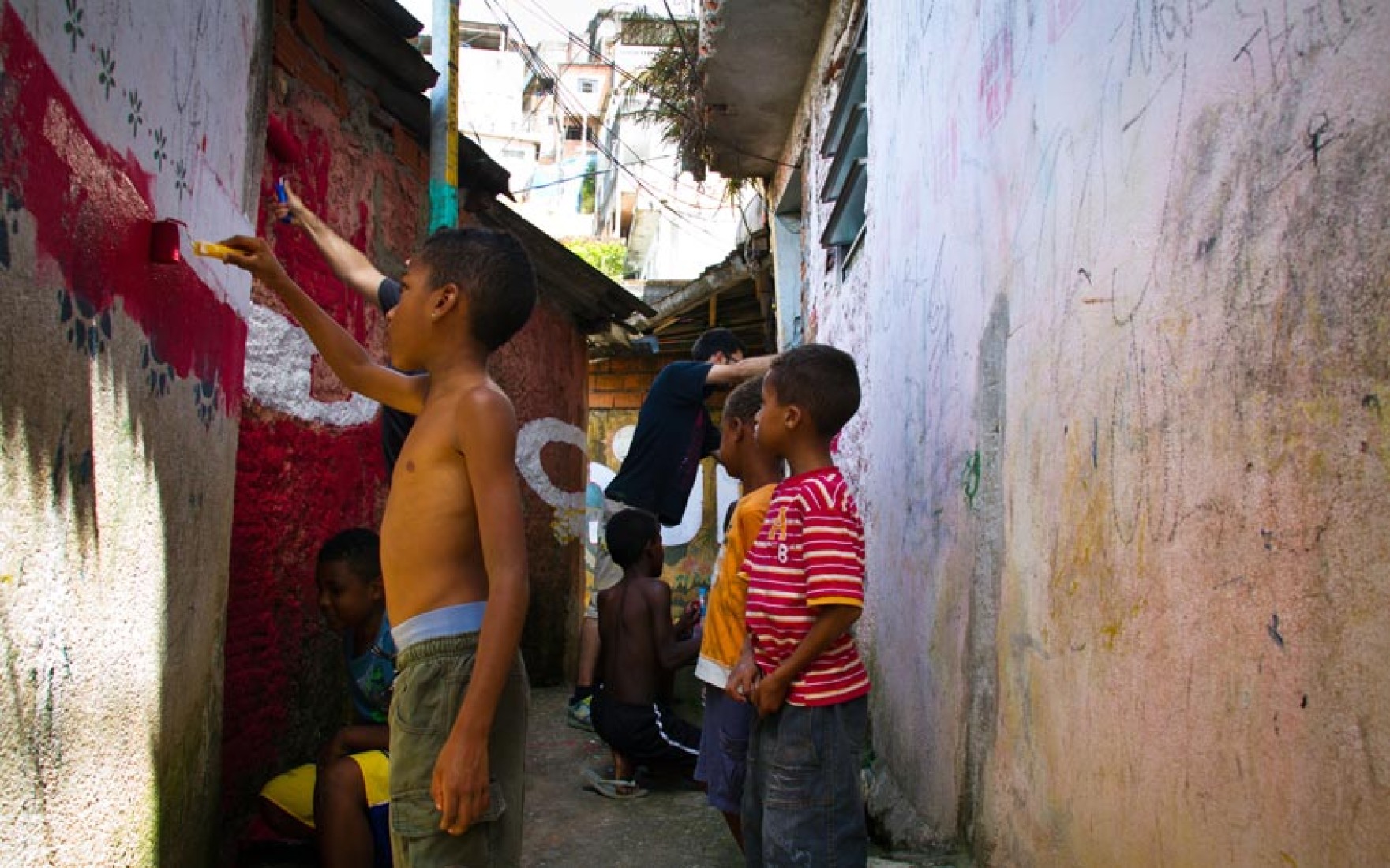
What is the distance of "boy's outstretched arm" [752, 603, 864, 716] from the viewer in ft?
7.25

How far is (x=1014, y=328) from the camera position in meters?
2.37

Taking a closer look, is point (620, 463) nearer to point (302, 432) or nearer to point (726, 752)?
point (302, 432)

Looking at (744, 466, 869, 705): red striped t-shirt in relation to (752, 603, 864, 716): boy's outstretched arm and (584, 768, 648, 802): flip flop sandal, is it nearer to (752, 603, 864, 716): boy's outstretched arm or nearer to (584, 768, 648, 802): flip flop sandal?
(752, 603, 864, 716): boy's outstretched arm

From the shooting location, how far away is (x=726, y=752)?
2764 millimetres

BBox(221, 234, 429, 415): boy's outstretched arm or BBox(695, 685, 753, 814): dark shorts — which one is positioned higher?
BBox(221, 234, 429, 415): boy's outstretched arm

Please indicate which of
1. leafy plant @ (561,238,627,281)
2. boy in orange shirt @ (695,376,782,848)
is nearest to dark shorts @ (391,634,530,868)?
boy in orange shirt @ (695,376,782,848)

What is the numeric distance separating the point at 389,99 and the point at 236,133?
5.74 feet

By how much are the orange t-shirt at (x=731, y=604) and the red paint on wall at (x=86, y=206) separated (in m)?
1.45

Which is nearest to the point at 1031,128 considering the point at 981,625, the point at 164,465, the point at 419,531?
the point at 981,625

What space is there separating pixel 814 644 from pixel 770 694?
0.57ft

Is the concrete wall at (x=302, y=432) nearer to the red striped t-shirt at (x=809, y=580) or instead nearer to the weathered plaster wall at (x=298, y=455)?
the weathered plaster wall at (x=298, y=455)

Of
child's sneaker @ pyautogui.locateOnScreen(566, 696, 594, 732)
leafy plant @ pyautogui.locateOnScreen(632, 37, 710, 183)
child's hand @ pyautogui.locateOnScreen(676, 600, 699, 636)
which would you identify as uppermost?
leafy plant @ pyautogui.locateOnScreen(632, 37, 710, 183)

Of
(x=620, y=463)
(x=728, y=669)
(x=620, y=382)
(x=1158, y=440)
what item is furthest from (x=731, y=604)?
(x=620, y=382)

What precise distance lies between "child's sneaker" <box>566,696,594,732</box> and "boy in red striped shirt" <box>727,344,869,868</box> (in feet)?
11.1
